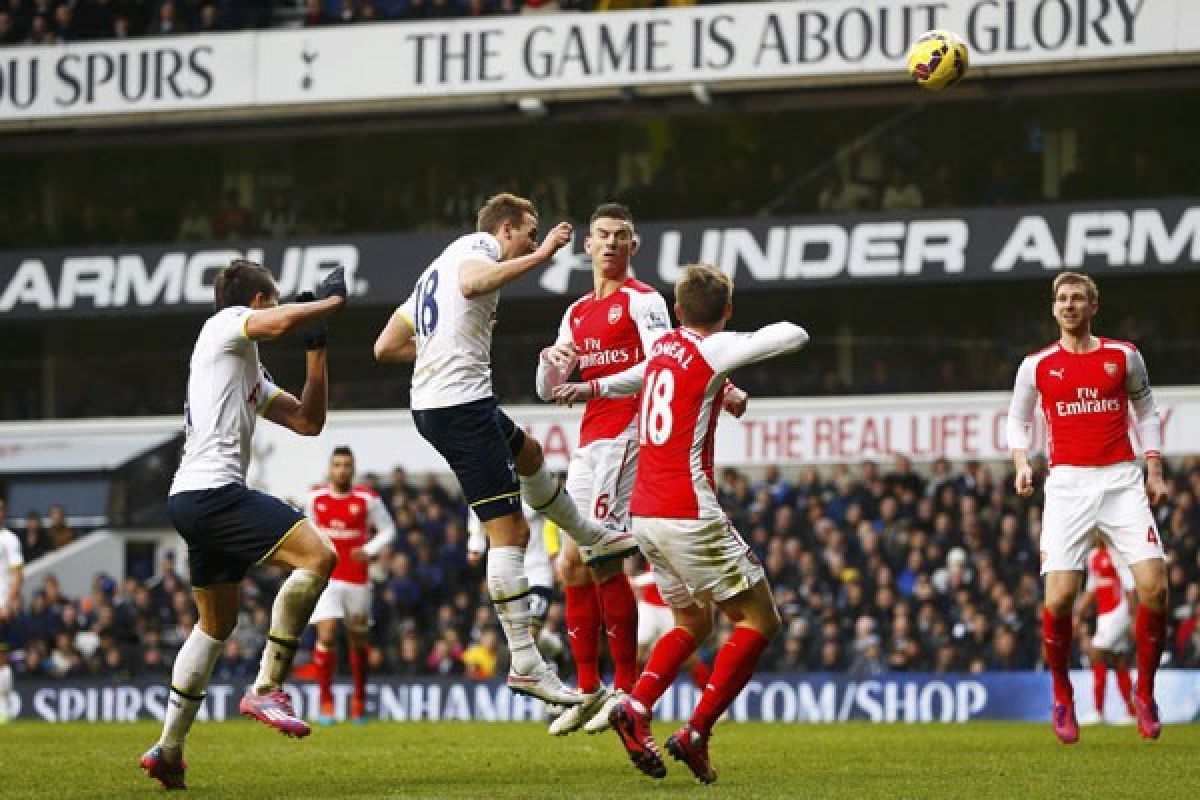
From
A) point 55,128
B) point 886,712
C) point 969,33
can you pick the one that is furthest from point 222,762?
point 55,128

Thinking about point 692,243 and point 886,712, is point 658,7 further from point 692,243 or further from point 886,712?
point 886,712

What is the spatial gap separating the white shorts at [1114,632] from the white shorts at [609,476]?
7.27 metres

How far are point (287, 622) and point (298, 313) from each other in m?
1.68

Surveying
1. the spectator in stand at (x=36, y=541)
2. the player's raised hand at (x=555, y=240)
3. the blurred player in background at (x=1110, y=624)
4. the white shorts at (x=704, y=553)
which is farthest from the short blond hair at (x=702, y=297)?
the spectator in stand at (x=36, y=541)

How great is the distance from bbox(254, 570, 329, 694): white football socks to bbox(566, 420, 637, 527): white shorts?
2134 millimetres

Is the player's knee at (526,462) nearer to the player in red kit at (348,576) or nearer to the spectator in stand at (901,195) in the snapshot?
the player in red kit at (348,576)

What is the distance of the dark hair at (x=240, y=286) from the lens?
10.2 m

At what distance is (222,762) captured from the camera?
480 inches

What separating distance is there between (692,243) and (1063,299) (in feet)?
55.3

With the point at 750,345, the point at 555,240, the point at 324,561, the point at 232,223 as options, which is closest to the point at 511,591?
the point at 324,561

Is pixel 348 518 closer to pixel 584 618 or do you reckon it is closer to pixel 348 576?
pixel 348 576

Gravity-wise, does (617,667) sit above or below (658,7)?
below

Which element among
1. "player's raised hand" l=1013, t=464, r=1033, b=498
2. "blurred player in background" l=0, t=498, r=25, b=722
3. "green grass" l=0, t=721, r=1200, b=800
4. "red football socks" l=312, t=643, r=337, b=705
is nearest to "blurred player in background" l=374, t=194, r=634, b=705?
"green grass" l=0, t=721, r=1200, b=800

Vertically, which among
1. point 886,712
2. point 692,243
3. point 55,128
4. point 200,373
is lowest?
point 886,712
